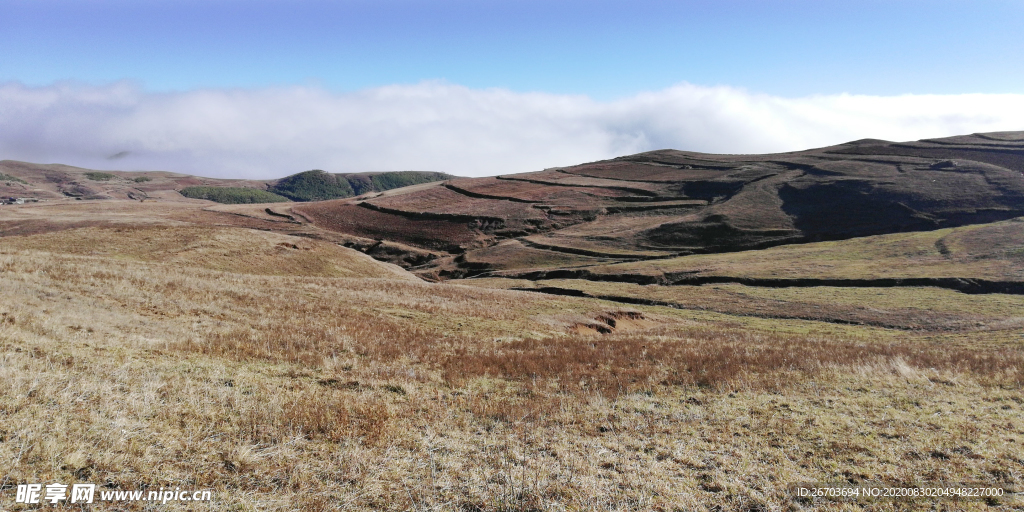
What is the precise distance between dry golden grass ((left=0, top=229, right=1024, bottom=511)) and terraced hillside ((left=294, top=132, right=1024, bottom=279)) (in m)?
50.3

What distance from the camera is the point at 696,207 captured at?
92.8 meters

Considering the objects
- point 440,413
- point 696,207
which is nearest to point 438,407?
point 440,413

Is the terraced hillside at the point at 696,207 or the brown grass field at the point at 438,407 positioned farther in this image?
the terraced hillside at the point at 696,207

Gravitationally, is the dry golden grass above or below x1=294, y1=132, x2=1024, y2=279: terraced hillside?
below

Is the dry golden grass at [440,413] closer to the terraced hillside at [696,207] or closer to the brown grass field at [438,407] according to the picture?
the brown grass field at [438,407]

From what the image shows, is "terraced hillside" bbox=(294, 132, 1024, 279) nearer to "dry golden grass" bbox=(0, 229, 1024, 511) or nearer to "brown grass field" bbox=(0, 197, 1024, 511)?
"brown grass field" bbox=(0, 197, 1024, 511)

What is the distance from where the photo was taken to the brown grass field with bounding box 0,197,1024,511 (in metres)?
6.30

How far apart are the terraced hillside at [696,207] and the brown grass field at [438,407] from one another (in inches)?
1926

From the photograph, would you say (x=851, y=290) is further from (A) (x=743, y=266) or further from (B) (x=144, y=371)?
(B) (x=144, y=371)

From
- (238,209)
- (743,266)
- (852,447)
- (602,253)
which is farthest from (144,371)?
(238,209)

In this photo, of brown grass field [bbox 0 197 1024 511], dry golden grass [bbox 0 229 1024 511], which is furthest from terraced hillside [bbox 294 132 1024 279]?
dry golden grass [bbox 0 229 1024 511]

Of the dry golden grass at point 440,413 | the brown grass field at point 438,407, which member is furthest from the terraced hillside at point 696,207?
the dry golden grass at point 440,413

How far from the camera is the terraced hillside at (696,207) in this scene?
7219 cm

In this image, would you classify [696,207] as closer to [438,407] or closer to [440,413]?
[438,407]
